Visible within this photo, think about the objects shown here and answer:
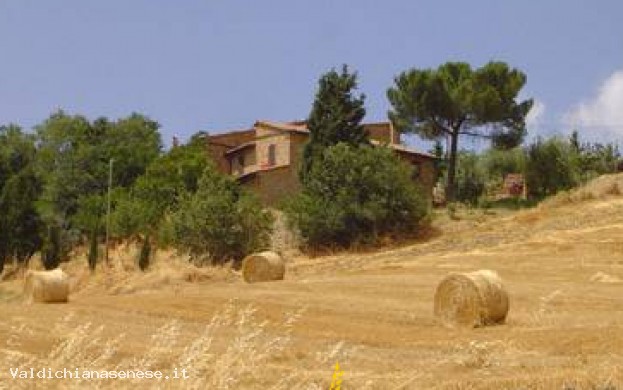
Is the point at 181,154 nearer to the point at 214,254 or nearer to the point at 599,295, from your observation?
the point at 214,254

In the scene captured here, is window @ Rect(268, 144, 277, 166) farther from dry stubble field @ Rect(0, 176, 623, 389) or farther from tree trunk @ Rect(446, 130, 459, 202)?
dry stubble field @ Rect(0, 176, 623, 389)

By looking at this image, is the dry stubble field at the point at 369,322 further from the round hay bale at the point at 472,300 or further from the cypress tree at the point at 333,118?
the cypress tree at the point at 333,118

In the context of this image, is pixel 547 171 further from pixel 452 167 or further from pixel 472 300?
pixel 472 300

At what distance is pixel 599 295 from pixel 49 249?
32971 millimetres

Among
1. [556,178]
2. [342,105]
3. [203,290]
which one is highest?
[342,105]

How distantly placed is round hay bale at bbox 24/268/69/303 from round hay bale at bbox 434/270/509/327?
1083 centimetres

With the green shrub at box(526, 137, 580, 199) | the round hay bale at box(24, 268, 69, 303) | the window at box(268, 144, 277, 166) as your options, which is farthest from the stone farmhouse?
the round hay bale at box(24, 268, 69, 303)

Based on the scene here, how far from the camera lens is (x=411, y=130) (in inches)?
1950

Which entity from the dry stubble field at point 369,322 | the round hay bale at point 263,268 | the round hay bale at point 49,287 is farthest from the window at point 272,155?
the round hay bale at point 49,287

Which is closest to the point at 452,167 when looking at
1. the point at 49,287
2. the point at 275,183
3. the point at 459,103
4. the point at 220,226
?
the point at 459,103

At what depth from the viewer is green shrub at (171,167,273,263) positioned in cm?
3706

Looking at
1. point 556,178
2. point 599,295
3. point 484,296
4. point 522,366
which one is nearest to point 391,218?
point 556,178

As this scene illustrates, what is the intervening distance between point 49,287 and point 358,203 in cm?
1830

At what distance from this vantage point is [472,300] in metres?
15.1
